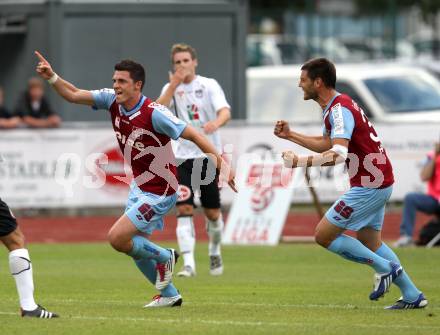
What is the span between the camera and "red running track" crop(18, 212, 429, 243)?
20.1 metres

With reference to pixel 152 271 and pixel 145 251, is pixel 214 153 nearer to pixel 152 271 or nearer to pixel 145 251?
pixel 145 251

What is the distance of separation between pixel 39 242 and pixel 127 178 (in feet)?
9.61

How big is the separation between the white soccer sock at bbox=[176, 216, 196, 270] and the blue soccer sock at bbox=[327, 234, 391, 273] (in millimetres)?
3724

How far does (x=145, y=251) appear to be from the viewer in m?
10.7

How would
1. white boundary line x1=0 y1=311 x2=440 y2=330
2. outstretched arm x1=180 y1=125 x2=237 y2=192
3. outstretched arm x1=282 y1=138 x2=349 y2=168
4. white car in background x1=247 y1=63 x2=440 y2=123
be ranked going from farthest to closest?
white car in background x1=247 y1=63 x2=440 y2=123, outstretched arm x1=180 y1=125 x2=237 y2=192, outstretched arm x1=282 y1=138 x2=349 y2=168, white boundary line x1=0 y1=311 x2=440 y2=330

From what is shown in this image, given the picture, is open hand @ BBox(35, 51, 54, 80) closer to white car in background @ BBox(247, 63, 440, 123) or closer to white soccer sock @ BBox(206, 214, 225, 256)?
white soccer sock @ BBox(206, 214, 225, 256)

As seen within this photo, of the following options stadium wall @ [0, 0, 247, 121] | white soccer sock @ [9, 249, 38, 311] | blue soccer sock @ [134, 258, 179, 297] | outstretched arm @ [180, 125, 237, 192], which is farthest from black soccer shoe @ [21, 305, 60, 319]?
stadium wall @ [0, 0, 247, 121]

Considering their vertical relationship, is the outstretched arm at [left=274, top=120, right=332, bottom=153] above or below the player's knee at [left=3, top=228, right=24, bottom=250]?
above

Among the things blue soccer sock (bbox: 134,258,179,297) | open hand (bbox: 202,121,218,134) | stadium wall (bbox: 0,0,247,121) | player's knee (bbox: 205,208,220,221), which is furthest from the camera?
stadium wall (bbox: 0,0,247,121)

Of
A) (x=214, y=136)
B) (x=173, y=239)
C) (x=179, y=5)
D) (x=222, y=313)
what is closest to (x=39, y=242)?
(x=173, y=239)

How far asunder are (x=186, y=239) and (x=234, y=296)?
240 centimetres

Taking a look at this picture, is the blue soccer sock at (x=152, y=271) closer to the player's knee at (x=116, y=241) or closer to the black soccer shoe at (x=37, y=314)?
the player's knee at (x=116, y=241)

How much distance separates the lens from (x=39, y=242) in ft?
63.5

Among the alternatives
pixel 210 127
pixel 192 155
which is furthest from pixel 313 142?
pixel 192 155
